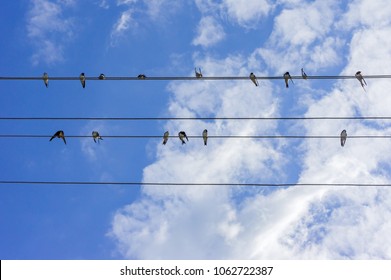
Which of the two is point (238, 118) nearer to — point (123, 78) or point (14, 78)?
point (123, 78)

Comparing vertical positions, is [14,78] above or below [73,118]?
above

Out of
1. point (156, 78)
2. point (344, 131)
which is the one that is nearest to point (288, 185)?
point (156, 78)

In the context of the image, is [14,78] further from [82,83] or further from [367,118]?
[367,118]

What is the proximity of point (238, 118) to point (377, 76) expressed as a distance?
273cm

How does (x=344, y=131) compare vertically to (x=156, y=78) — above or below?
above
